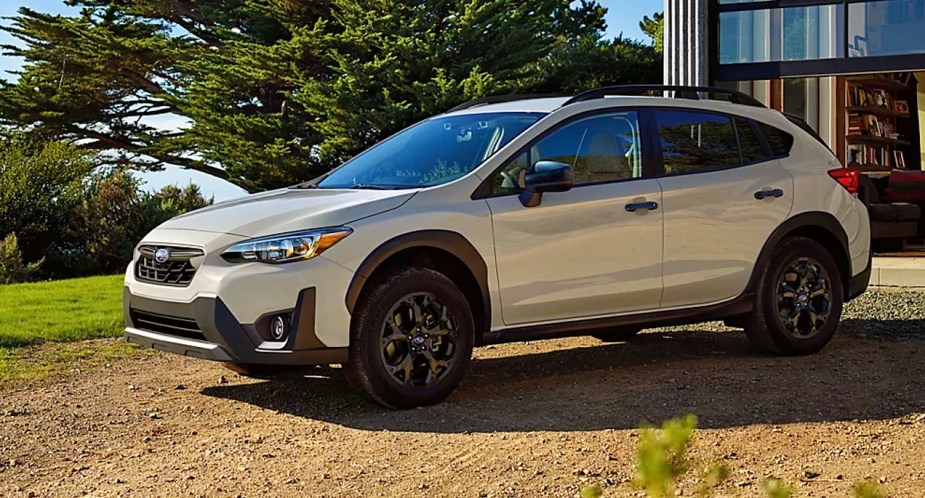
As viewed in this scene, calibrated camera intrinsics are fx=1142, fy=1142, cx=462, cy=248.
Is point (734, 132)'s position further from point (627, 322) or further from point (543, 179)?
point (543, 179)

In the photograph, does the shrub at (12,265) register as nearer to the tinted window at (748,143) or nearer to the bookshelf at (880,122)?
the tinted window at (748,143)

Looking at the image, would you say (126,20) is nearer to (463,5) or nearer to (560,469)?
(463,5)

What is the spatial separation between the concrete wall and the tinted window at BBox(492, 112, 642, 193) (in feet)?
28.0

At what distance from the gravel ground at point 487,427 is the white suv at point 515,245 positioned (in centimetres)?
37

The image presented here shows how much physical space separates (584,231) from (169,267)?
2342 mm

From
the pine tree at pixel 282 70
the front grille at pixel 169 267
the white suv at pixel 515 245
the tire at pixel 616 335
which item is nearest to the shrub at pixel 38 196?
the pine tree at pixel 282 70

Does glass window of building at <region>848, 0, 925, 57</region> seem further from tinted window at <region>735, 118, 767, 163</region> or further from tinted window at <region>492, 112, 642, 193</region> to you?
tinted window at <region>492, 112, 642, 193</region>

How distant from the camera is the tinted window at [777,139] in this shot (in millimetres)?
7844

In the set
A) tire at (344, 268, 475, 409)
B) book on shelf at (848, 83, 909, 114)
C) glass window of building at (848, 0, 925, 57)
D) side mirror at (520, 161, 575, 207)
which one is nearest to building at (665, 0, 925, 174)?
glass window of building at (848, 0, 925, 57)

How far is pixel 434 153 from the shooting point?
6867 millimetres

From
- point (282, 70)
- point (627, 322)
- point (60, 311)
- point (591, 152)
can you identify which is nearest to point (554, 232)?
point (591, 152)

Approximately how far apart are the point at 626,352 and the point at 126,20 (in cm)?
2992

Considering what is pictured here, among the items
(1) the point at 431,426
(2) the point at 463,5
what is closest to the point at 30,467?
(1) the point at 431,426

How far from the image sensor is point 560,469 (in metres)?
4.90
